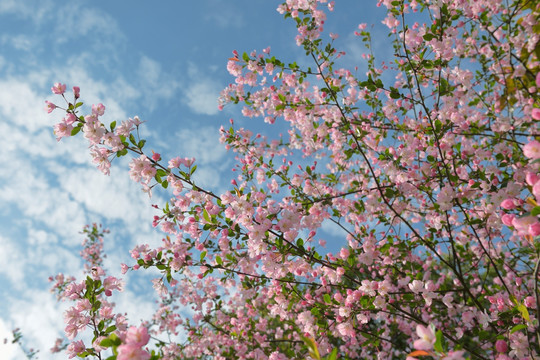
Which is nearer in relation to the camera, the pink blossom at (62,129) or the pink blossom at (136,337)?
the pink blossom at (136,337)

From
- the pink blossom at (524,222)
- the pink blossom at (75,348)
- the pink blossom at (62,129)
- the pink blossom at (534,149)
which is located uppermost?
the pink blossom at (62,129)

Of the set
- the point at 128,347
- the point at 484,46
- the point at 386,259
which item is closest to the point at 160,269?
the point at 128,347

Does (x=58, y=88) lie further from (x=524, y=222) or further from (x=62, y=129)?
(x=524, y=222)

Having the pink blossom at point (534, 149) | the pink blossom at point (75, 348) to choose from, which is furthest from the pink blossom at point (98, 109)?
the pink blossom at point (534, 149)

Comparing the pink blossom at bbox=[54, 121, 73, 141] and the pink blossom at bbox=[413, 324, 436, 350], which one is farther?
the pink blossom at bbox=[54, 121, 73, 141]

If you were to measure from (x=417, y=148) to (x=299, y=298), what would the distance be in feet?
8.11

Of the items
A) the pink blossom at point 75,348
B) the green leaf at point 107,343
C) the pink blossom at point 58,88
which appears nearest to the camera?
Answer: the green leaf at point 107,343

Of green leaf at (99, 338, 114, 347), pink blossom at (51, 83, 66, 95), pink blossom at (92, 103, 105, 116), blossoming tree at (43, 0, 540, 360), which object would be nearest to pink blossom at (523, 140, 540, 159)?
blossoming tree at (43, 0, 540, 360)

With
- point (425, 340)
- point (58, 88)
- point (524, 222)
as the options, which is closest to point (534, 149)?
point (524, 222)

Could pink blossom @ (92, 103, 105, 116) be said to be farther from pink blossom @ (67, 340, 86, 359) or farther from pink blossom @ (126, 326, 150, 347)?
pink blossom @ (126, 326, 150, 347)

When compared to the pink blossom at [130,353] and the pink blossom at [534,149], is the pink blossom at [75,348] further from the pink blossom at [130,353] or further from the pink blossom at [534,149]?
the pink blossom at [534,149]

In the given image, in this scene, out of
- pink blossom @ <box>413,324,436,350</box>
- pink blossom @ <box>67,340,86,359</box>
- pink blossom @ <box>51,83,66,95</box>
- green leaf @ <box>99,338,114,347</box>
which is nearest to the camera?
pink blossom @ <box>413,324,436,350</box>

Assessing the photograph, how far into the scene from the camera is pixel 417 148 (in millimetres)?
4301

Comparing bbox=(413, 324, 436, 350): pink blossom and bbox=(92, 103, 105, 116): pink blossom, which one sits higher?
bbox=(92, 103, 105, 116): pink blossom
